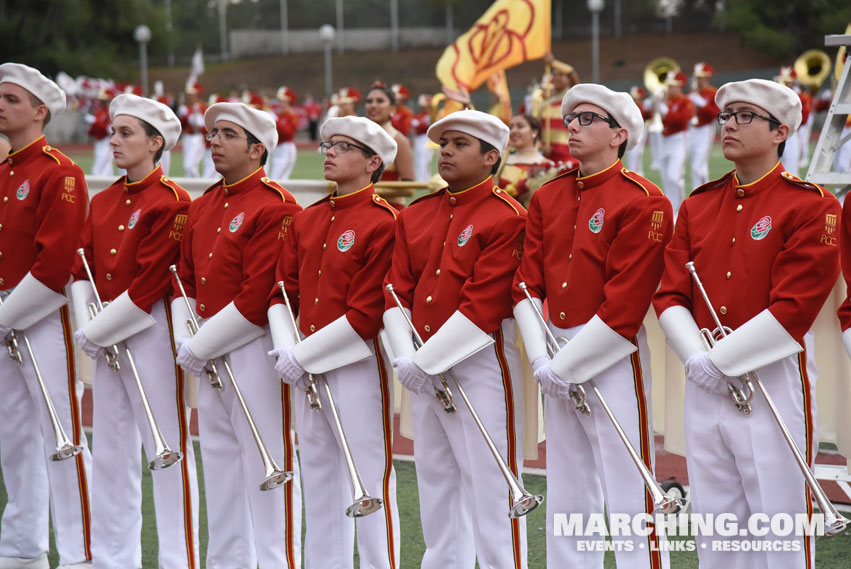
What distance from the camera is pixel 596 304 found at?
436 centimetres

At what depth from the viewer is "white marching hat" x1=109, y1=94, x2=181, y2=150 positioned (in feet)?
17.6

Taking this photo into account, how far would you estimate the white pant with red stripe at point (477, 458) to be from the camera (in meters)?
4.58

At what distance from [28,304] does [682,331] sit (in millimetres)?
2962

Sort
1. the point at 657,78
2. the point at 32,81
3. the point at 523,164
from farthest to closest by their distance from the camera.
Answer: the point at 657,78 → the point at 523,164 → the point at 32,81

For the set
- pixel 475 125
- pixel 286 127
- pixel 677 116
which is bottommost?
pixel 475 125

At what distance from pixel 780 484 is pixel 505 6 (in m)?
5.81

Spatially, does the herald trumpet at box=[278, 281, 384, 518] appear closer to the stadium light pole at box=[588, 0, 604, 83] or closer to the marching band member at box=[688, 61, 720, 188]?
the marching band member at box=[688, 61, 720, 188]

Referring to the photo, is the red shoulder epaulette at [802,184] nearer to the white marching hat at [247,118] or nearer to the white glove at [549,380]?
the white glove at [549,380]

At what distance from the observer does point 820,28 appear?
155 ft

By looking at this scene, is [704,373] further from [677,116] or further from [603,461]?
[677,116]

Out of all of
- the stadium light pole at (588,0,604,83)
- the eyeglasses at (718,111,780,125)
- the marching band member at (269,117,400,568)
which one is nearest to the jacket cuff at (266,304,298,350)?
the marching band member at (269,117,400,568)

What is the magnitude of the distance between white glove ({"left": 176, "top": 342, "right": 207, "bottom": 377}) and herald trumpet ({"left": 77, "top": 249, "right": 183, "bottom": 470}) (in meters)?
0.23

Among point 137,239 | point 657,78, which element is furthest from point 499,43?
point 657,78

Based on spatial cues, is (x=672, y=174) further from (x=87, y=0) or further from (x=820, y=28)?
(x=87, y=0)
